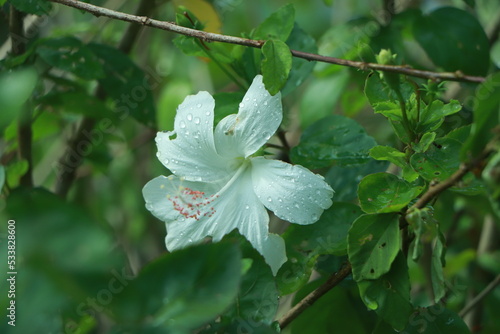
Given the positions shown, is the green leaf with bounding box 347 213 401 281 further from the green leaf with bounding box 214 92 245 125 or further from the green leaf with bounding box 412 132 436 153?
the green leaf with bounding box 214 92 245 125

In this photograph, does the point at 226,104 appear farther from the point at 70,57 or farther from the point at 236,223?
the point at 70,57

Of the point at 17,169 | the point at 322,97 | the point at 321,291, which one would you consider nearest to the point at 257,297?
the point at 321,291

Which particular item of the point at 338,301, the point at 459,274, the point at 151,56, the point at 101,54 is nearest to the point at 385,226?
the point at 338,301

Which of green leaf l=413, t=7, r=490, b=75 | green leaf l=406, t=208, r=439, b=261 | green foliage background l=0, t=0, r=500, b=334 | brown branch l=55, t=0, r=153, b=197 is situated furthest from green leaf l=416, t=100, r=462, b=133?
brown branch l=55, t=0, r=153, b=197

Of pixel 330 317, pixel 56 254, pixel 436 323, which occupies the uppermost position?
pixel 56 254

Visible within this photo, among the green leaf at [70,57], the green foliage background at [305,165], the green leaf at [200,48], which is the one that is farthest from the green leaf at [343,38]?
the green leaf at [70,57]

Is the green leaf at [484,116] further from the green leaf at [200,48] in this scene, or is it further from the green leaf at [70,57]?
the green leaf at [70,57]
